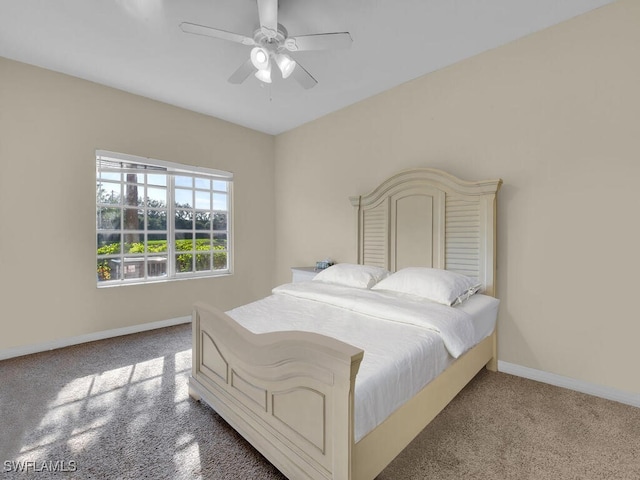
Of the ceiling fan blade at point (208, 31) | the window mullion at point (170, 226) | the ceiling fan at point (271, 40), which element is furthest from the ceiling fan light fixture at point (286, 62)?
the window mullion at point (170, 226)

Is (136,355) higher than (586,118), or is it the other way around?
(586,118)

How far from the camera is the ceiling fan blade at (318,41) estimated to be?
187 centimetres

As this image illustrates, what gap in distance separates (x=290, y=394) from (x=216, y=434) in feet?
2.45

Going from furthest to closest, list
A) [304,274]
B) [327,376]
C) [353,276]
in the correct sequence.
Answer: [304,274], [353,276], [327,376]

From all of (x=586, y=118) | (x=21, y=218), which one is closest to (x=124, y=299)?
(x=21, y=218)

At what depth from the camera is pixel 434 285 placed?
7.30 feet

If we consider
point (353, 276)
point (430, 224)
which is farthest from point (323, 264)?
point (430, 224)

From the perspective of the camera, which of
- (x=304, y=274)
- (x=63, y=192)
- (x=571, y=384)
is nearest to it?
(x=571, y=384)

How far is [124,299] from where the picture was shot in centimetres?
333

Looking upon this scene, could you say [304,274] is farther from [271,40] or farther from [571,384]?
[571,384]

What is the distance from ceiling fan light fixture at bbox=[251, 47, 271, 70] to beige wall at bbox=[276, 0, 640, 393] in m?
1.63

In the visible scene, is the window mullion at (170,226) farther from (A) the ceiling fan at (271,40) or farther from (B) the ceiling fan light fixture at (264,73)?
(B) the ceiling fan light fixture at (264,73)

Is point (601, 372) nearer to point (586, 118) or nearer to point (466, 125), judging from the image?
point (586, 118)

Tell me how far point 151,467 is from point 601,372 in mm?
2840
